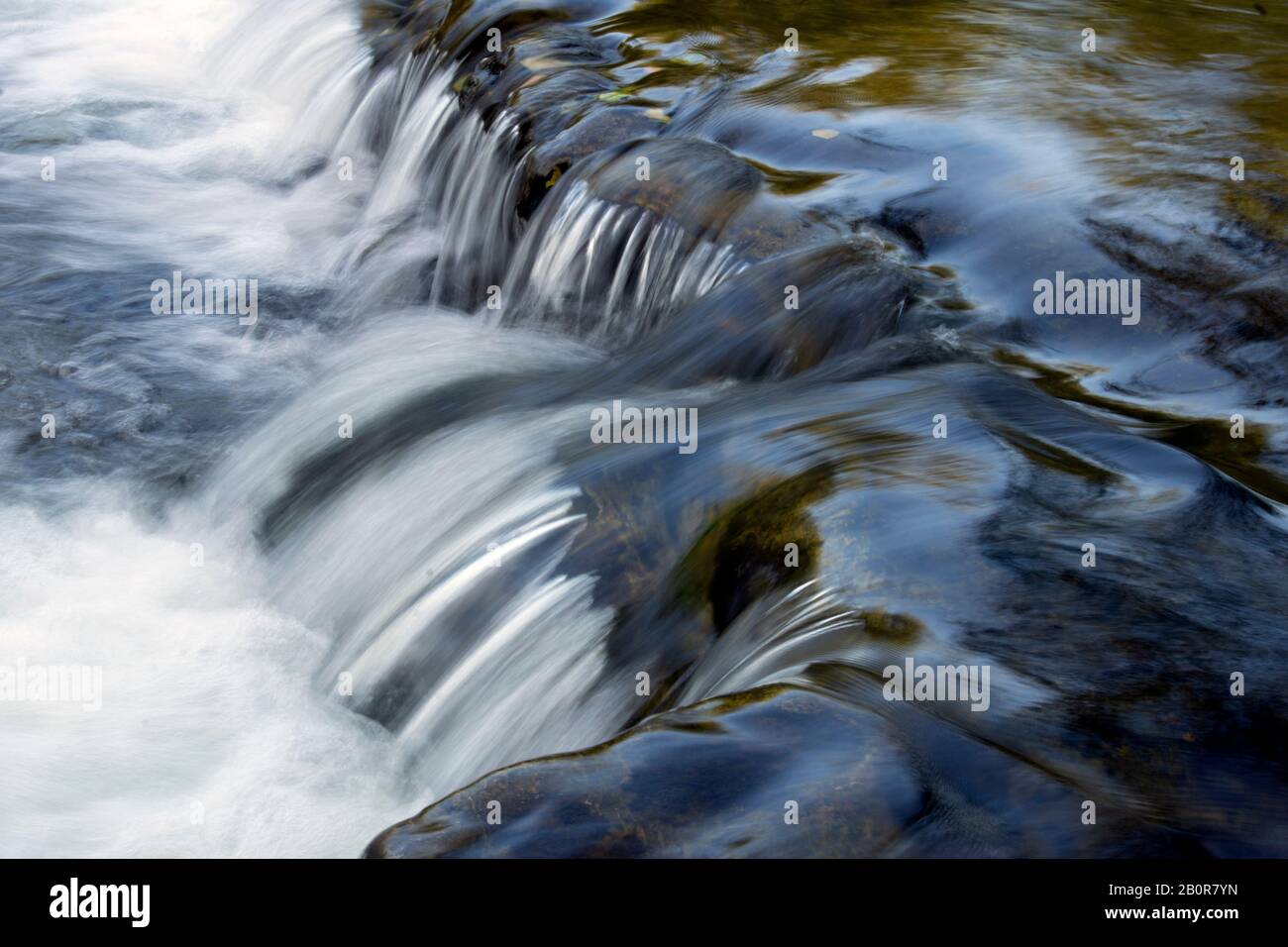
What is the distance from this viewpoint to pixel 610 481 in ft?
13.5

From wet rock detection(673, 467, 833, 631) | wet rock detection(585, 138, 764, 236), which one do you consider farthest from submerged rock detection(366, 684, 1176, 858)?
wet rock detection(585, 138, 764, 236)

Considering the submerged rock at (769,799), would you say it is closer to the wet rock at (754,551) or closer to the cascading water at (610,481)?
the cascading water at (610,481)

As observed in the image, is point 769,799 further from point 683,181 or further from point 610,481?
point 683,181

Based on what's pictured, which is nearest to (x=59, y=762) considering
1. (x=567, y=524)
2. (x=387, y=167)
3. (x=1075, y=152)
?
(x=567, y=524)

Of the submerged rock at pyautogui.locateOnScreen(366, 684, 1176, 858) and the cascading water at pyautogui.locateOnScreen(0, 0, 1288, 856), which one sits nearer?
the submerged rock at pyautogui.locateOnScreen(366, 684, 1176, 858)

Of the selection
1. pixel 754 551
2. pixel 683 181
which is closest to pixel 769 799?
pixel 754 551

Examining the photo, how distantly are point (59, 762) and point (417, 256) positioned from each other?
3.79m

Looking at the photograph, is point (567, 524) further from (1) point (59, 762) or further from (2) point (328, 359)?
(2) point (328, 359)

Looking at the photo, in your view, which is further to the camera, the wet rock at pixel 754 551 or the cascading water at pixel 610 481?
the wet rock at pixel 754 551

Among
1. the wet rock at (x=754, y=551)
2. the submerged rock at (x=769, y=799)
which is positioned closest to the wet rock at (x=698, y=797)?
the submerged rock at (x=769, y=799)

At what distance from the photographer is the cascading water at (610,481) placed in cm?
295

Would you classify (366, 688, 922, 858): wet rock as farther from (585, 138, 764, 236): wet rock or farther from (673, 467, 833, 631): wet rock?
(585, 138, 764, 236): wet rock

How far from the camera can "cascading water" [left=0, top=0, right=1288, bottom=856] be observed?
295 centimetres
